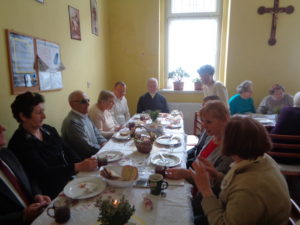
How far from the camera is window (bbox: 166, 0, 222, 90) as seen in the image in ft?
13.4

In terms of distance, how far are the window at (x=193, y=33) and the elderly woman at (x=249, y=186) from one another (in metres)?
3.41

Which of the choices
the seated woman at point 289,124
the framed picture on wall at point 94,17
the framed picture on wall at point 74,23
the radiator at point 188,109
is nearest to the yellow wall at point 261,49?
the radiator at point 188,109

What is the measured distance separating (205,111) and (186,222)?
75 centimetres

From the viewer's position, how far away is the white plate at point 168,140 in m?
1.89

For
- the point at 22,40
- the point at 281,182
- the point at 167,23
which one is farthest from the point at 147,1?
the point at 281,182

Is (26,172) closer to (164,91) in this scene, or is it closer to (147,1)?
(164,91)

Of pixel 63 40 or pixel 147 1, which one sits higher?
pixel 147 1

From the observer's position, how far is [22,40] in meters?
1.90

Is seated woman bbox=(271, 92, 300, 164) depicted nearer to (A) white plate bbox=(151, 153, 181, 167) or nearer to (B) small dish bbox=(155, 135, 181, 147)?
(B) small dish bbox=(155, 135, 181, 147)

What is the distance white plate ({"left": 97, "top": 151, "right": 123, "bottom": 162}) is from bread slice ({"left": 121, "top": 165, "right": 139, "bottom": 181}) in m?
0.23

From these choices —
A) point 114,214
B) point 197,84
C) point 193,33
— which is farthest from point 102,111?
point 193,33

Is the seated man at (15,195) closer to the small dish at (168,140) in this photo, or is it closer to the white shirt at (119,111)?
the small dish at (168,140)

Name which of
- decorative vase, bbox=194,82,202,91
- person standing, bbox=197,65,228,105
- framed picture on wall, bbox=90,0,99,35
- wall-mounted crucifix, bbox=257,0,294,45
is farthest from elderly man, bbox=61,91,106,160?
wall-mounted crucifix, bbox=257,0,294,45

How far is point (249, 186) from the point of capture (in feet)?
2.79
